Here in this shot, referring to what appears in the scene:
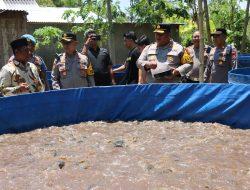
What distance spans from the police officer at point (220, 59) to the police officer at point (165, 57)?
36.0 inches

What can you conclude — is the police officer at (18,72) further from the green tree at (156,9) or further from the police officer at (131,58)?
the green tree at (156,9)

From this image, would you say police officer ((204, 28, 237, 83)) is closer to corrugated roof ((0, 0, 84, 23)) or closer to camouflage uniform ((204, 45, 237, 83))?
camouflage uniform ((204, 45, 237, 83))

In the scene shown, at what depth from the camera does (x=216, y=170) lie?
13.6 feet

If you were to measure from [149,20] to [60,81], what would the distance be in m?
8.20

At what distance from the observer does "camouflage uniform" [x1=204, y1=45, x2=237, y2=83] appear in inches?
272

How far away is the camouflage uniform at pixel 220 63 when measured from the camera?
6900 millimetres

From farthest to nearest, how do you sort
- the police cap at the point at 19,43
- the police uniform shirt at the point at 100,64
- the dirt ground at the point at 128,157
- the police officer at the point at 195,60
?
the police officer at the point at 195,60 < the police uniform shirt at the point at 100,64 < the police cap at the point at 19,43 < the dirt ground at the point at 128,157

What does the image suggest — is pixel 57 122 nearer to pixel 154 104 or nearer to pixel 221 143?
pixel 154 104

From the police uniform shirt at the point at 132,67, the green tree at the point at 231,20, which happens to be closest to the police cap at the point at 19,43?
the police uniform shirt at the point at 132,67

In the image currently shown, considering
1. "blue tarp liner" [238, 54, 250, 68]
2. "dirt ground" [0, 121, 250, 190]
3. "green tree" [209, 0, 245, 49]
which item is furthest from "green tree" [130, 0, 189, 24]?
"dirt ground" [0, 121, 250, 190]

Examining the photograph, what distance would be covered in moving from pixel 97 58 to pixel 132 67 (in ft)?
1.92

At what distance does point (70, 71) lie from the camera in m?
6.32

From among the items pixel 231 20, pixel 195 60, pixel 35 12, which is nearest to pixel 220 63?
pixel 195 60

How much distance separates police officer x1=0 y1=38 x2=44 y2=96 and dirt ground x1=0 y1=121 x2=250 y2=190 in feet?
2.26
